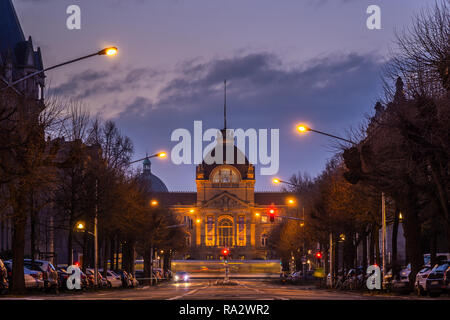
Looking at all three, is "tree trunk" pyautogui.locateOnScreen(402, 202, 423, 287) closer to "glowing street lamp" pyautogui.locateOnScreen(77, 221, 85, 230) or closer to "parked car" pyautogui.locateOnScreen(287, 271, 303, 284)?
"glowing street lamp" pyautogui.locateOnScreen(77, 221, 85, 230)

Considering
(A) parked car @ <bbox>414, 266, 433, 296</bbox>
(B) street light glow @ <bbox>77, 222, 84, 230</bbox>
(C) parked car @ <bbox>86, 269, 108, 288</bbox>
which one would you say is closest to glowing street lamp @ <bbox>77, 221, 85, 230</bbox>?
(B) street light glow @ <bbox>77, 222, 84, 230</bbox>

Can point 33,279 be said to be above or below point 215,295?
above

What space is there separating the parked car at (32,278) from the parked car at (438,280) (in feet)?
61.9

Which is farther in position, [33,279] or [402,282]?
[402,282]

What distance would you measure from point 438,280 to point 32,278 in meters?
19.5

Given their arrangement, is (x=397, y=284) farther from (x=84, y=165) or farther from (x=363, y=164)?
(x=84, y=165)

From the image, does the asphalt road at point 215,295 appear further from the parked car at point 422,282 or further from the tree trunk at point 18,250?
the tree trunk at point 18,250

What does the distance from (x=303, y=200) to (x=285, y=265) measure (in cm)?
5666

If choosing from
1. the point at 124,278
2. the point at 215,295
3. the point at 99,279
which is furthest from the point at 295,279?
the point at 215,295

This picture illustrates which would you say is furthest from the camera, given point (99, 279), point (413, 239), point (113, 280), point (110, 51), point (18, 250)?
point (113, 280)

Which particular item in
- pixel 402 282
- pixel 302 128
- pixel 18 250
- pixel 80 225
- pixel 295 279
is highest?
pixel 302 128

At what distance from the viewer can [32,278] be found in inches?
1609

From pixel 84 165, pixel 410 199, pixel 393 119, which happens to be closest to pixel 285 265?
pixel 84 165

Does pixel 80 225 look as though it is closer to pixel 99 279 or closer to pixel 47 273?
pixel 99 279
